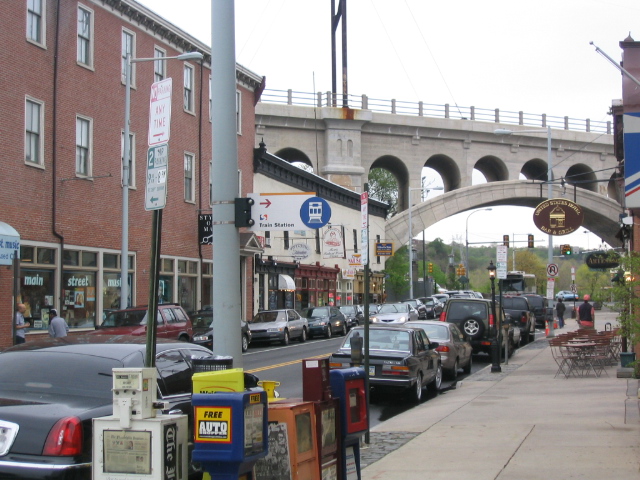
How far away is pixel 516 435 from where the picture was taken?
38.1ft

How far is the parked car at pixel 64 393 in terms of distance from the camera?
6312 millimetres

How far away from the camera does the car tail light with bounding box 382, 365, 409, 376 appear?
16.1 meters

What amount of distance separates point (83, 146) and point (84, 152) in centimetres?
24

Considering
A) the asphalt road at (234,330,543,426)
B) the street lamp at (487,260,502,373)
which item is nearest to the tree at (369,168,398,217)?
the asphalt road at (234,330,543,426)

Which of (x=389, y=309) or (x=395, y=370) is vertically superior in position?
(x=389, y=309)

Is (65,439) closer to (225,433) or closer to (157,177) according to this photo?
(225,433)

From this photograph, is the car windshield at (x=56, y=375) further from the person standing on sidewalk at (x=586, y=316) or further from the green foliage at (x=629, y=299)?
the person standing on sidewalk at (x=586, y=316)

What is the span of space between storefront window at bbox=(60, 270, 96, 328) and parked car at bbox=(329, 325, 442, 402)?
14110mm

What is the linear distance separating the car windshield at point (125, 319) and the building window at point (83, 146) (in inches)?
270

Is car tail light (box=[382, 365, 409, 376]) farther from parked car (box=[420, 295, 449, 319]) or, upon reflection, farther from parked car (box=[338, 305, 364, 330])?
parked car (box=[420, 295, 449, 319])

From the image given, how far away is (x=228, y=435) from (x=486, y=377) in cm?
1649

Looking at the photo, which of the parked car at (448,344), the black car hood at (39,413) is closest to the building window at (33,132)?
the parked car at (448,344)

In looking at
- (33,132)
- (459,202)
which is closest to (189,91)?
(33,132)

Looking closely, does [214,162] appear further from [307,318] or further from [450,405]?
[307,318]
